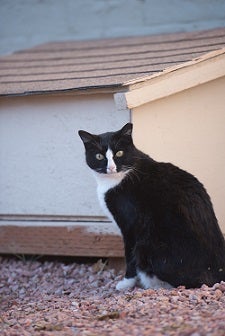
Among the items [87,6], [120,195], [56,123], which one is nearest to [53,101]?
[56,123]

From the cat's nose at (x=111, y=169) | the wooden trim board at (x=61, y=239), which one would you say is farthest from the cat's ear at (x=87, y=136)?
the wooden trim board at (x=61, y=239)

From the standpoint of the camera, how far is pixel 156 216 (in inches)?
163

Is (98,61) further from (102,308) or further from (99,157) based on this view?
(102,308)

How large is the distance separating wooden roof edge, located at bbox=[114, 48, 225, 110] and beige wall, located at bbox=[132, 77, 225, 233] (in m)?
0.17

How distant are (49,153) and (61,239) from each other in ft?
2.30

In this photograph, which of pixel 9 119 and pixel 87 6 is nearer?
pixel 9 119

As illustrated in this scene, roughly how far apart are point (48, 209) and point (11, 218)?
38cm

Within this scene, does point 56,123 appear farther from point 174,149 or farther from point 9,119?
point 174,149

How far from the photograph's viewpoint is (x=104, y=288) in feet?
15.3

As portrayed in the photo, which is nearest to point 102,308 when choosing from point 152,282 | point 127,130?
point 152,282

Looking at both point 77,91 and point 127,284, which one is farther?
point 77,91

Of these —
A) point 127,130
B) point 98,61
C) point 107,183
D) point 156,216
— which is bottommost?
point 156,216

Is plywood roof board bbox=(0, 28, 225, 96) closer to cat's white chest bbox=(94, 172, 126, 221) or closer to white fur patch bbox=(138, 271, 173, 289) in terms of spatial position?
cat's white chest bbox=(94, 172, 126, 221)

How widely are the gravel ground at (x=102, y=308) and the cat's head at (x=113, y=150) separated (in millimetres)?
818
